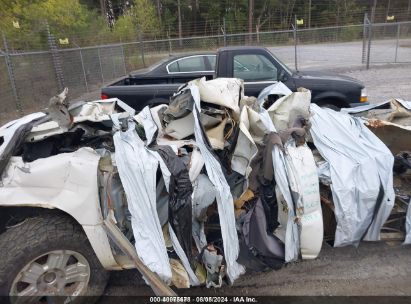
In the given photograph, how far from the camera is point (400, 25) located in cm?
1805

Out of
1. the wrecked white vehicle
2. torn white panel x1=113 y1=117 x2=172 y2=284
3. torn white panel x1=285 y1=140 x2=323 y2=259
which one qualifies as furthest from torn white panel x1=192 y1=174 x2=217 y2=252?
torn white panel x1=285 y1=140 x2=323 y2=259

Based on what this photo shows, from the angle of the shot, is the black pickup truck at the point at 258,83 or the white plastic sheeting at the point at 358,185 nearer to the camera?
the white plastic sheeting at the point at 358,185

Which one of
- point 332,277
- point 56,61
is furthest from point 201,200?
point 56,61

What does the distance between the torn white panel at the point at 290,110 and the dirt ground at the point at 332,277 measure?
1251mm

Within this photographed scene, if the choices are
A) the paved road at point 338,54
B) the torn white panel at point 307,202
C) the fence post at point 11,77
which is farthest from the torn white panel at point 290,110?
the paved road at point 338,54

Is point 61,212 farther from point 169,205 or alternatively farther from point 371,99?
point 371,99

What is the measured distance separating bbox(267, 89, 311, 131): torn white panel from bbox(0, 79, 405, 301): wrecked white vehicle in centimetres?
17

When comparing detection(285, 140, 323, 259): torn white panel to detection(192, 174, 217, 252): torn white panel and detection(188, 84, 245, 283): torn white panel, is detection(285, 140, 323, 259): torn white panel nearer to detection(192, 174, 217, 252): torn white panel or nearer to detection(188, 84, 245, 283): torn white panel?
detection(188, 84, 245, 283): torn white panel

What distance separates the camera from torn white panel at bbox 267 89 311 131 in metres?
3.28

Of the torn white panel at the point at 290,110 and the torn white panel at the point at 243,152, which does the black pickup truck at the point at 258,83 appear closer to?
the torn white panel at the point at 290,110

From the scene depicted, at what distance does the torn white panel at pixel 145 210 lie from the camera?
2393mm

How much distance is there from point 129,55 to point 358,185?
53.3 feet

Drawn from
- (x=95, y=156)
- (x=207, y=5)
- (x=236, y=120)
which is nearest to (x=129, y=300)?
(x=95, y=156)

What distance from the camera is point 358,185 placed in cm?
278
